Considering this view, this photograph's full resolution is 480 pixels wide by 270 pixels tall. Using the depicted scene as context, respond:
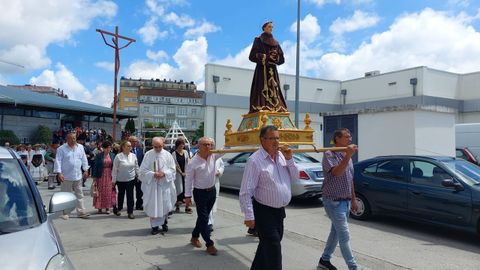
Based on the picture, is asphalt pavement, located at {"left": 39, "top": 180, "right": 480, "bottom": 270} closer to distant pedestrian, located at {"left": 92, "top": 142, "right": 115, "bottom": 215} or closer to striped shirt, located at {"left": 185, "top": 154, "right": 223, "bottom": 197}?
distant pedestrian, located at {"left": 92, "top": 142, "right": 115, "bottom": 215}

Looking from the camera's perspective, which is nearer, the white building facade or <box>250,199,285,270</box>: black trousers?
<box>250,199,285,270</box>: black trousers

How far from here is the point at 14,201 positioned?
302 cm

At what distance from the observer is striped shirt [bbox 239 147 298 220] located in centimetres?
373

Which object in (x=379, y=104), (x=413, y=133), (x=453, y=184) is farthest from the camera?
(x=379, y=104)

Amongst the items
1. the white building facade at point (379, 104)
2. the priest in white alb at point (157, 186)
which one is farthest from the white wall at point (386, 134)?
the priest in white alb at point (157, 186)

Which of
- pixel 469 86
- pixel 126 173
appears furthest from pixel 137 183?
pixel 469 86

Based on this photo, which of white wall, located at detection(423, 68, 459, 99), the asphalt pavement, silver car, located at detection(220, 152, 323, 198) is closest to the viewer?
the asphalt pavement

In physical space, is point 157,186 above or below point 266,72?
below

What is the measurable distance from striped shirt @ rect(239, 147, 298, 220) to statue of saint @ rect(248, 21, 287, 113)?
6.60 ft

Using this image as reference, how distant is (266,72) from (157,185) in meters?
2.86

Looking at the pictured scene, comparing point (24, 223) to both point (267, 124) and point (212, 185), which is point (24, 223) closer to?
point (212, 185)

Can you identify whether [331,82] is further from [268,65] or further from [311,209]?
[268,65]

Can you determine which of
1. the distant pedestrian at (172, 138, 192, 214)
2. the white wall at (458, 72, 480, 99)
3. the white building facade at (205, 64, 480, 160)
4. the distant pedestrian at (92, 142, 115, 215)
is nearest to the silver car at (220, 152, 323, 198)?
the distant pedestrian at (172, 138, 192, 214)

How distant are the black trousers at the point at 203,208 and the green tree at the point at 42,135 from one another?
27.4m
